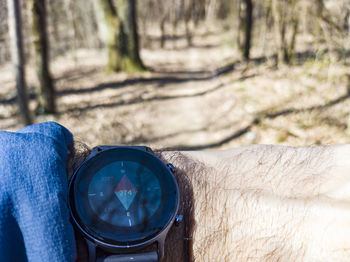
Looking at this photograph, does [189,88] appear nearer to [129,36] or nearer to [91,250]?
[129,36]

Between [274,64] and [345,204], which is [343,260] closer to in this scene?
[345,204]

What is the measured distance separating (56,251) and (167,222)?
1.54 feet

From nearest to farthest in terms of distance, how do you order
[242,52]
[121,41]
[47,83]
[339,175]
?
[339,175], [47,83], [121,41], [242,52]

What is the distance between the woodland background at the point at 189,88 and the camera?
6.98 meters

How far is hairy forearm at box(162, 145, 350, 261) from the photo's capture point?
1.41m

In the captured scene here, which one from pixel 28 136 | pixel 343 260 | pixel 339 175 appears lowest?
pixel 343 260

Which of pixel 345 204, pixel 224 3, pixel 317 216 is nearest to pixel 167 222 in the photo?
pixel 317 216

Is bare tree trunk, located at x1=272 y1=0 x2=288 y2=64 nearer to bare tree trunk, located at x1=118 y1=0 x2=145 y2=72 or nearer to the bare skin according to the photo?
bare tree trunk, located at x1=118 y1=0 x2=145 y2=72

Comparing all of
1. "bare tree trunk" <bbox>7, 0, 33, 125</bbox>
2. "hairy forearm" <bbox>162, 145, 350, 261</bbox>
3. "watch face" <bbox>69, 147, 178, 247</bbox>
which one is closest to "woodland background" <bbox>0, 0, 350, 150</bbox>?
"bare tree trunk" <bbox>7, 0, 33, 125</bbox>

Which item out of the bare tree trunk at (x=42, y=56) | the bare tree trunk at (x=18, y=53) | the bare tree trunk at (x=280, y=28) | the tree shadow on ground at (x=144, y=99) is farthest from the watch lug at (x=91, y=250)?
the bare tree trunk at (x=280, y=28)

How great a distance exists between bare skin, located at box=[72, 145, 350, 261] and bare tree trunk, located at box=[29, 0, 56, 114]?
757 cm

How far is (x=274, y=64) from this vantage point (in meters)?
12.0

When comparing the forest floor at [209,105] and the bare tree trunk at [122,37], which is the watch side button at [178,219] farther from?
the bare tree trunk at [122,37]

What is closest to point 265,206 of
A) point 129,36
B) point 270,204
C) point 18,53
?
point 270,204
